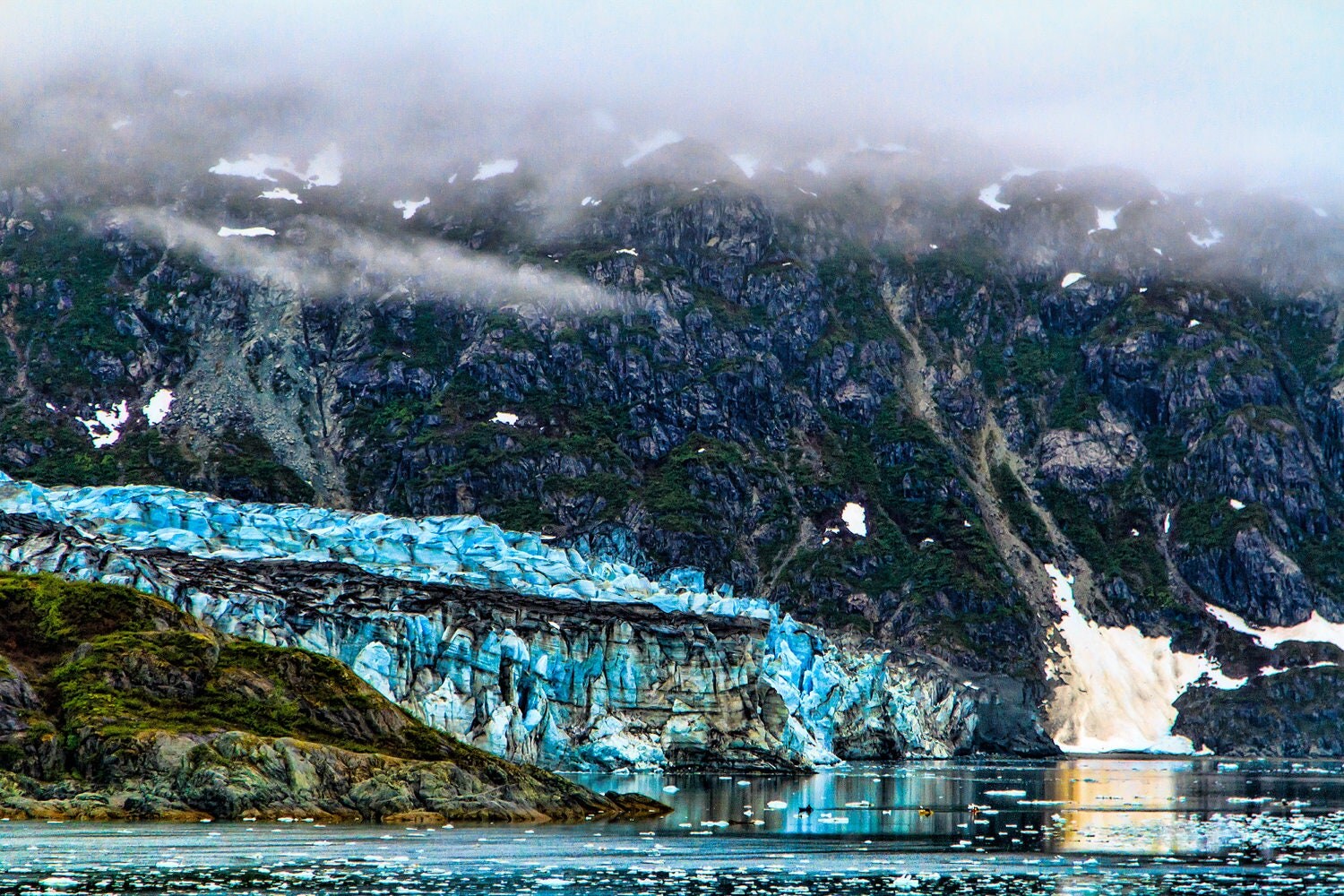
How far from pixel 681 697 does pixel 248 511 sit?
2522 inches

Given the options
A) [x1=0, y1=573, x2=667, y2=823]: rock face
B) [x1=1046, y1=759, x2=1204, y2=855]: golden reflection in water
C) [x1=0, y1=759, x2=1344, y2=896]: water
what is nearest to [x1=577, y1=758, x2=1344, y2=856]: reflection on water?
[x1=1046, y1=759, x2=1204, y2=855]: golden reflection in water

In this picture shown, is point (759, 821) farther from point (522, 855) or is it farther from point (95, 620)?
point (95, 620)

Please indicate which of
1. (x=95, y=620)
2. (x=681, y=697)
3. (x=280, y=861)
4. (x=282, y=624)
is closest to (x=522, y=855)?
(x=280, y=861)

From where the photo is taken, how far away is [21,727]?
8144 cm

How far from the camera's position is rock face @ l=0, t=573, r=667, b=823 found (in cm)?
8088

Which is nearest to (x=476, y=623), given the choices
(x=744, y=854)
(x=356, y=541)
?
Result: (x=356, y=541)

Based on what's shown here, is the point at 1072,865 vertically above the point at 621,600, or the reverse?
the point at 621,600

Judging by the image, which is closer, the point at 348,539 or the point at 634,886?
the point at 634,886

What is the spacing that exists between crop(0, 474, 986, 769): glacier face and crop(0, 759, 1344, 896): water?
33015 mm

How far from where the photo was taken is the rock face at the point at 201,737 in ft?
265

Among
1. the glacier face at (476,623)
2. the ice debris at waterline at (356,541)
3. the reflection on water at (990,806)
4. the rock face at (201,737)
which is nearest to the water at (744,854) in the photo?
the reflection on water at (990,806)

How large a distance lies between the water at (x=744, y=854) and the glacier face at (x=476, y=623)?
1300 inches

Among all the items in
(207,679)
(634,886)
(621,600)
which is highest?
(621,600)

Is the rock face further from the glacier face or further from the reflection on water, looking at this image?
the glacier face
